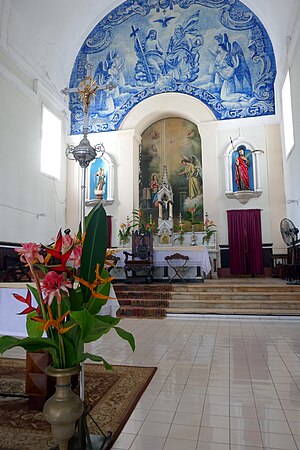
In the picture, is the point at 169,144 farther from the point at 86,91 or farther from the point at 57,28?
the point at 86,91

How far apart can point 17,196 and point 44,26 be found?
5.98 metres

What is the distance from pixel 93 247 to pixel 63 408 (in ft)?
2.31

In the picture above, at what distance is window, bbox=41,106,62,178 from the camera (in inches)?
496

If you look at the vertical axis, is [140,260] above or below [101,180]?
below

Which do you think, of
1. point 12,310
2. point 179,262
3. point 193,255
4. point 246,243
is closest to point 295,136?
point 246,243

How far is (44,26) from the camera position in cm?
1188

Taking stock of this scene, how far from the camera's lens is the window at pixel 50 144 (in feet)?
41.3

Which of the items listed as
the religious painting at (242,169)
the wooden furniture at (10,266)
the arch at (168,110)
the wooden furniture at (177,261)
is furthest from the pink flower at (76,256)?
the arch at (168,110)

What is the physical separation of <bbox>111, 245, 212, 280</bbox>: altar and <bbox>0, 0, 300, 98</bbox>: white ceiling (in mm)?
6670

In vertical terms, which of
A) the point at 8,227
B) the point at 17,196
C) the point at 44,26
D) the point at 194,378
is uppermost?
the point at 44,26

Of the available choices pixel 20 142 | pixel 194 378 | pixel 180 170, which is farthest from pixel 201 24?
pixel 194 378

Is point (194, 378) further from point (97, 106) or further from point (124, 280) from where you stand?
point (97, 106)

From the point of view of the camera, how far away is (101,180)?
13.3 metres

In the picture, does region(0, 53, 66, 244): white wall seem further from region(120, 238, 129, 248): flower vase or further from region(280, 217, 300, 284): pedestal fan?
region(280, 217, 300, 284): pedestal fan
